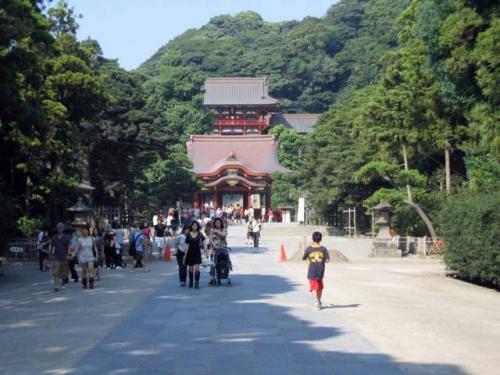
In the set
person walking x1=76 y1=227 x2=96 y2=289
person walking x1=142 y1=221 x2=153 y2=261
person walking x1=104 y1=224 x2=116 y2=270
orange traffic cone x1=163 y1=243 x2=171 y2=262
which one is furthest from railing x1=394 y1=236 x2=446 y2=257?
person walking x1=76 y1=227 x2=96 y2=289

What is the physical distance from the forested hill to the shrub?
2450 inches

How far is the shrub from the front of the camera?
50.0 feet

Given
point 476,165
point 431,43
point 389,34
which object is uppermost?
point 389,34

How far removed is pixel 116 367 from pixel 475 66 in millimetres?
10410

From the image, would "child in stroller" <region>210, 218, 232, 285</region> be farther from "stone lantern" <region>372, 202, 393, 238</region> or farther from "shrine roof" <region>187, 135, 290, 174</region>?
"shrine roof" <region>187, 135, 290, 174</region>

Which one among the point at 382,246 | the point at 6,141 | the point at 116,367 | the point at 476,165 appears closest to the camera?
the point at 116,367

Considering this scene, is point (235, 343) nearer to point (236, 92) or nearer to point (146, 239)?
point (146, 239)

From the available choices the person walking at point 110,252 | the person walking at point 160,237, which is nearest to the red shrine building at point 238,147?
the person walking at point 160,237

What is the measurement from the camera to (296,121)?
76000 millimetres

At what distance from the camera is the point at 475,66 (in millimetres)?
14477

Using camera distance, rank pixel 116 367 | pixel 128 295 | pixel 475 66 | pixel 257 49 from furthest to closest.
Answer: pixel 257 49, pixel 475 66, pixel 128 295, pixel 116 367

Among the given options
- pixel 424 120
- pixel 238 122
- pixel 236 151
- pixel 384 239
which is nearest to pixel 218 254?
pixel 384 239

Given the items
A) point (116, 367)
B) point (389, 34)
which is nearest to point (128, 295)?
point (116, 367)

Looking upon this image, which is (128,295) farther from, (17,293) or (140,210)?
(140,210)
